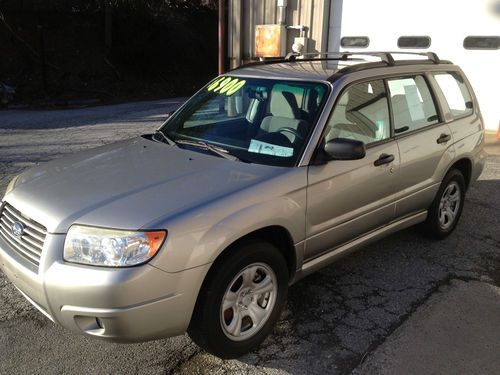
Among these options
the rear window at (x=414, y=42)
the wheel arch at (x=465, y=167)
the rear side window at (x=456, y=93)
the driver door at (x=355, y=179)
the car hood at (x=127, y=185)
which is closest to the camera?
the car hood at (x=127, y=185)

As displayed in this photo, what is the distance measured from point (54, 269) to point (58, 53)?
1722 cm

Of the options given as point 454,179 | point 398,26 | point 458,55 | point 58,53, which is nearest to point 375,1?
point 398,26

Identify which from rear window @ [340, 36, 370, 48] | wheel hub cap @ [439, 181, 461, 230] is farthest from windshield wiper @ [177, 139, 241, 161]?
rear window @ [340, 36, 370, 48]

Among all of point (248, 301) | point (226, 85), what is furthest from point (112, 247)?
point (226, 85)

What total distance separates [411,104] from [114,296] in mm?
2938

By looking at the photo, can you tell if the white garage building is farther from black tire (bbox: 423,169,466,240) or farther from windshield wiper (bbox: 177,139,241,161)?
windshield wiper (bbox: 177,139,241,161)

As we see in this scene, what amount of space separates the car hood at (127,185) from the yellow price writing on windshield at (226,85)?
75cm

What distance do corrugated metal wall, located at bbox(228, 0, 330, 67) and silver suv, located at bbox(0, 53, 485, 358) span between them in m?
5.31

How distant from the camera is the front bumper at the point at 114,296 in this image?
2441 mm

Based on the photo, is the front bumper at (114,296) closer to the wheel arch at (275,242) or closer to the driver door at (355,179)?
the wheel arch at (275,242)

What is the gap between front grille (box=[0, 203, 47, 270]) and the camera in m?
2.69

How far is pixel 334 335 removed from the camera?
3230 millimetres

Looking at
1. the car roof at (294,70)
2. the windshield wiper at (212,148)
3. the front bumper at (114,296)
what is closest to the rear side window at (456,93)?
the car roof at (294,70)

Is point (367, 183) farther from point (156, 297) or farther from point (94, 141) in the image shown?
point (94, 141)
